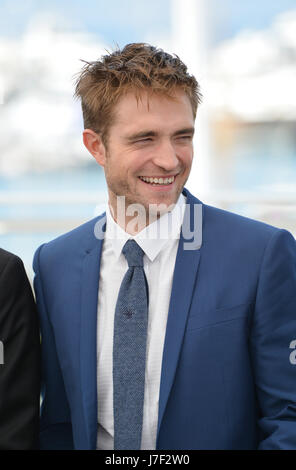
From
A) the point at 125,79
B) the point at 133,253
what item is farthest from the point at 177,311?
the point at 125,79

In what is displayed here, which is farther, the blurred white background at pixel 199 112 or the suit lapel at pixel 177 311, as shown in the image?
the blurred white background at pixel 199 112

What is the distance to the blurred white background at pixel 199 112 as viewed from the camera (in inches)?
132

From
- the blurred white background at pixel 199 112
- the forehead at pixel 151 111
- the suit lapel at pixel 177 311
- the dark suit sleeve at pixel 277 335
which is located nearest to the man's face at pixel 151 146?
the forehead at pixel 151 111

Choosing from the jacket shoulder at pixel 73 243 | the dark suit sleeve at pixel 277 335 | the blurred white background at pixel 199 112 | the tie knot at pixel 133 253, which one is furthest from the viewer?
the blurred white background at pixel 199 112

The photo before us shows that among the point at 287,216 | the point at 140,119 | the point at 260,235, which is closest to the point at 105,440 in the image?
the point at 260,235

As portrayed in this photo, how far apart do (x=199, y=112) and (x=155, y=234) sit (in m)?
1.99

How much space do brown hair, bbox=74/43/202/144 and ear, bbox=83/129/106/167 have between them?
0.02m

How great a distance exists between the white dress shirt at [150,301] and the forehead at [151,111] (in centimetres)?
22

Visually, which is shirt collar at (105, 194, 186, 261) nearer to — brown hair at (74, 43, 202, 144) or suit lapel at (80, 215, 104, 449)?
suit lapel at (80, 215, 104, 449)

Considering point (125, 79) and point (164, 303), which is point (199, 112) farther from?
point (164, 303)

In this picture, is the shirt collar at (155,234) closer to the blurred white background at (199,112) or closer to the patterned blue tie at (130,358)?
the patterned blue tie at (130,358)

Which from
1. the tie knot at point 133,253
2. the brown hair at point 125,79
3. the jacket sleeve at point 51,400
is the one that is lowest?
the jacket sleeve at point 51,400

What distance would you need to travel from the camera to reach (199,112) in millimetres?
3355

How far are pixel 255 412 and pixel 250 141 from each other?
7.75ft
